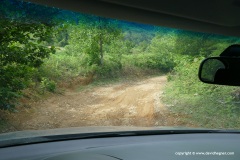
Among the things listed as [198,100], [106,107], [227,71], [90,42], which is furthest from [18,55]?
[227,71]

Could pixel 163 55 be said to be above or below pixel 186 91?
above

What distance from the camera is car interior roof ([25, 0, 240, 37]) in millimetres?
1248

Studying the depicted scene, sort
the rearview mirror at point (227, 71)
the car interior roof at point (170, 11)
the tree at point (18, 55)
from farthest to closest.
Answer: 1. the tree at point (18, 55)
2. the rearview mirror at point (227, 71)
3. the car interior roof at point (170, 11)

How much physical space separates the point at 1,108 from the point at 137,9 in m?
5.31

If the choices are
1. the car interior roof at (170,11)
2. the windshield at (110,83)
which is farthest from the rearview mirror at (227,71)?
the windshield at (110,83)

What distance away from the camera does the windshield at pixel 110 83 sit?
670 centimetres

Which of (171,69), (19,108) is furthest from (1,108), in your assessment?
(171,69)

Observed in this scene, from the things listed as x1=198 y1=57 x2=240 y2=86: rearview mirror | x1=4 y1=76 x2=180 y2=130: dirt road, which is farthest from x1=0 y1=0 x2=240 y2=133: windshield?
x1=198 y1=57 x2=240 y2=86: rearview mirror

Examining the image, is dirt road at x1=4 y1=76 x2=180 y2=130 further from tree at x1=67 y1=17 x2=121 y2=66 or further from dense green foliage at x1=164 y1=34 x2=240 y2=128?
tree at x1=67 y1=17 x2=121 y2=66

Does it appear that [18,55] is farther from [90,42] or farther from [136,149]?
[136,149]

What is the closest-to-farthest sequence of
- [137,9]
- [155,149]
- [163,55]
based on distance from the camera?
[137,9] → [155,149] → [163,55]

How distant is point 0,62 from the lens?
6.34m

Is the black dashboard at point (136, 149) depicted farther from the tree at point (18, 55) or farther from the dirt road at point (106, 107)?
the dirt road at point (106, 107)

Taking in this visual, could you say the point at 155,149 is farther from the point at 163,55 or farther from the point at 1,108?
the point at 163,55
